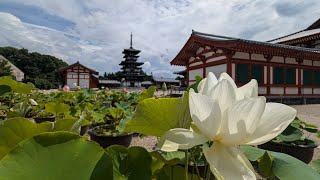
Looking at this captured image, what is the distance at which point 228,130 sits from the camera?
30cm

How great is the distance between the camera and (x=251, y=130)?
1.01 feet

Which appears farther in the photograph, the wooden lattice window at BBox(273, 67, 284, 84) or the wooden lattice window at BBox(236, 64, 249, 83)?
the wooden lattice window at BBox(273, 67, 284, 84)

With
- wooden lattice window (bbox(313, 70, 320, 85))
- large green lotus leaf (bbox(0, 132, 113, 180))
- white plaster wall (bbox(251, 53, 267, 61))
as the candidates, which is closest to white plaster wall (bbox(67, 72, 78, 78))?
white plaster wall (bbox(251, 53, 267, 61))

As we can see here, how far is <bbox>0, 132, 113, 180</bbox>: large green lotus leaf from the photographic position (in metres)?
0.28

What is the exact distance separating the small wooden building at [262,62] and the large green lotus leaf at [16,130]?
6790 millimetres

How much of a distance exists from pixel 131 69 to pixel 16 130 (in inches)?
1160

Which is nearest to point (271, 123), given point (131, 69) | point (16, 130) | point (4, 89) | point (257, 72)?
point (16, 130)

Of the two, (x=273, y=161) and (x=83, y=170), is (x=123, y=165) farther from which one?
Result: (x=273, y=161)

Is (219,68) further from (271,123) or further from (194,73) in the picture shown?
(271,123)

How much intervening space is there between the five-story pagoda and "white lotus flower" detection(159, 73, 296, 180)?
1100 inches

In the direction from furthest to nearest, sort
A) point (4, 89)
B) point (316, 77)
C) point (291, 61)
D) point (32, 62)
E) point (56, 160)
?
point (32, 62)
point (316, 77)
point (291, 61)
point (4, 89)
point (56, 160)

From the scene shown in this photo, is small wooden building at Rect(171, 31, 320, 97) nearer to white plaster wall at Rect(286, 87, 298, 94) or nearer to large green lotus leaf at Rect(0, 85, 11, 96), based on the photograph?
white plaster wall at Rect(286, 87, 298, 94)

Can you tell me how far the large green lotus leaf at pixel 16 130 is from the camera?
1.24 feet

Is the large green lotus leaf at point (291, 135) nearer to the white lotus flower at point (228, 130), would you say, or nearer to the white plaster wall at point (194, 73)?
the white lotus flower at point (228, 130)
